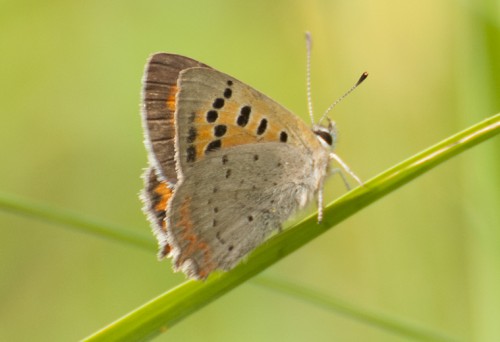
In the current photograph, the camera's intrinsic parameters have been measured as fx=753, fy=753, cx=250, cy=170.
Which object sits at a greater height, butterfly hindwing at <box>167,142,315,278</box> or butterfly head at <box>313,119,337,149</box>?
butterfly head at <box>313,119,337,149</box>

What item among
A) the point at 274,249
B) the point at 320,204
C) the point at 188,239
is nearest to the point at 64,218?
the point at 188,239

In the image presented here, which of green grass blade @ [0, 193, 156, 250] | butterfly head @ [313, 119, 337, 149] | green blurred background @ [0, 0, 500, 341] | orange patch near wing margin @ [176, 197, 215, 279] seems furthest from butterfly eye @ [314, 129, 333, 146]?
green grass blade @ [0, 193, 156, 250]

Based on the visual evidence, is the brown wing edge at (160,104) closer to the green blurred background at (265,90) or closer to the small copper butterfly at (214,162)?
the small copper butterfly at (214,162)

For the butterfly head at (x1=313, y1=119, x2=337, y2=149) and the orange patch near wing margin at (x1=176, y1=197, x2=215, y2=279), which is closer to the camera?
the orange patch near wing margin at (x1=176, y1=197, x2=215, y2=279)

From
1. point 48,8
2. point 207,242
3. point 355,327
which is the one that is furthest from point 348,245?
point 48,8

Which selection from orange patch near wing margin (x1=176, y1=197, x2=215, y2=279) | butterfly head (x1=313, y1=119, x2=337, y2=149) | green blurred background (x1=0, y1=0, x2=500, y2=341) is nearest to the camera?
orange patch near wing margin (x1=176, y1=197, x2=215, y2=279)

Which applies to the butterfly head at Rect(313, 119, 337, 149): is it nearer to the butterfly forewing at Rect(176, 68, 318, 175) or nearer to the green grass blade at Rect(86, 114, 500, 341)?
the butterfly forewing at Rect(176, 68, 318, 175)

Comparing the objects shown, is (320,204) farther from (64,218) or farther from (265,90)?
(265,90)
